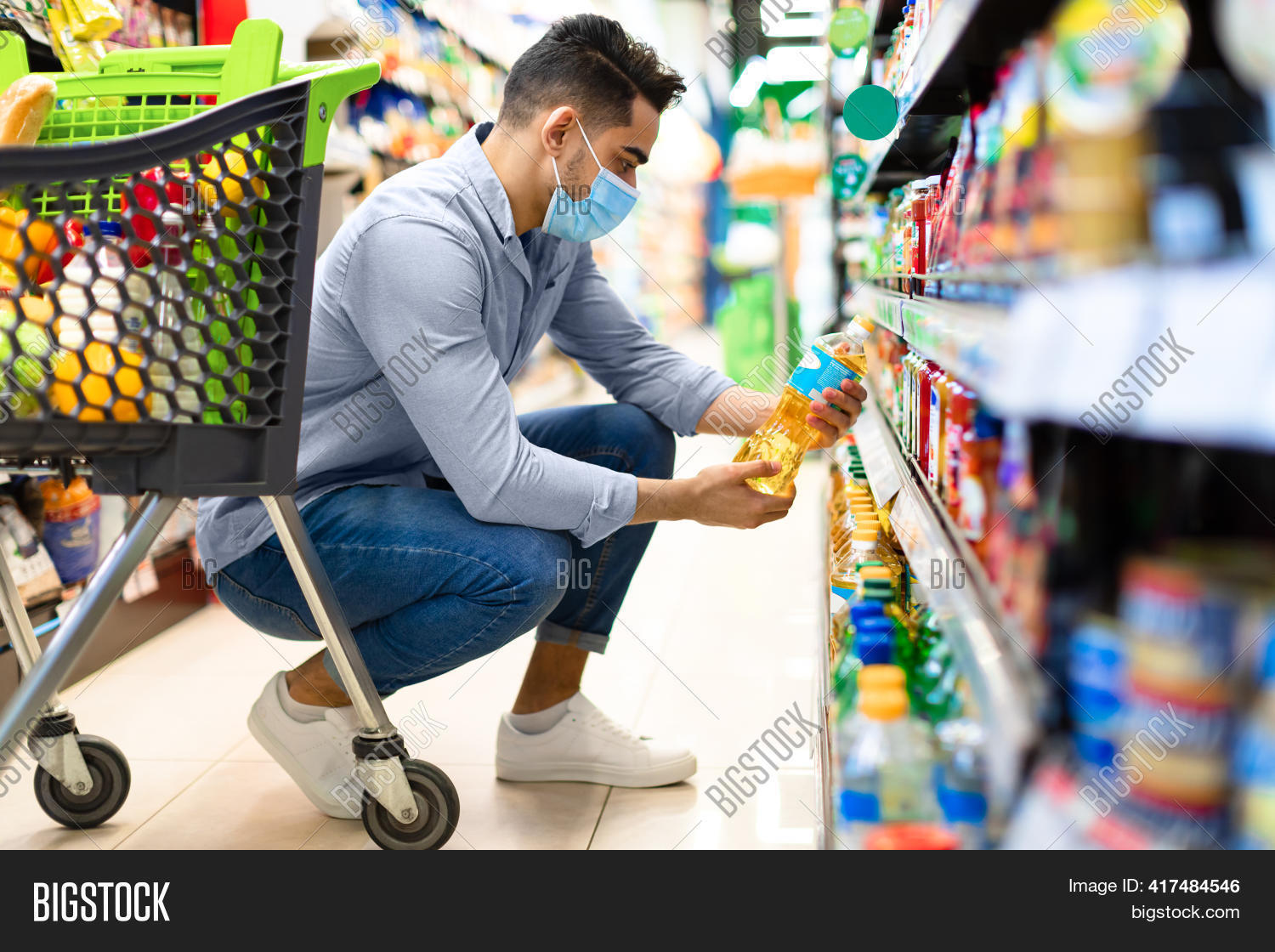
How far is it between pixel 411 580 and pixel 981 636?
0.92 meters

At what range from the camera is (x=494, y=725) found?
7.15 feet

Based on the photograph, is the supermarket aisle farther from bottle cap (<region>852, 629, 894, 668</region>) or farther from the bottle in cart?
the bottle in cart

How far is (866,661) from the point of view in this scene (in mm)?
1552

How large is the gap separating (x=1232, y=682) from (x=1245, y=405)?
19 centimetres

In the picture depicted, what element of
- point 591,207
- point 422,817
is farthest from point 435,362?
point 422,817

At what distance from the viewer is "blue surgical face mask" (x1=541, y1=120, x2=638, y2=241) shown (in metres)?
1.72

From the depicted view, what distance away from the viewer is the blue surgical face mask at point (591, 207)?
5.65 feet

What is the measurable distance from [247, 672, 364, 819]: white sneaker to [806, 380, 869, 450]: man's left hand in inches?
36.7

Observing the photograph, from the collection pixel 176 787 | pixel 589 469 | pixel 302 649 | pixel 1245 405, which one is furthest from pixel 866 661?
pixel 302 649

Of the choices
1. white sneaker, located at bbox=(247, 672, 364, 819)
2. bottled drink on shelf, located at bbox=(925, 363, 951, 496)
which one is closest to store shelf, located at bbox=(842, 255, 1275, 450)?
bottled drink on shelf, located at bbox=(925, 363, 951, 496)

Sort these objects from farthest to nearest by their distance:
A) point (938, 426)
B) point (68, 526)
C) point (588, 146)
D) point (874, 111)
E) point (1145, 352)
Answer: point (68, 526) < point (874, 111) < point (588, 146) < point (938, 426) < point (1145, 352)

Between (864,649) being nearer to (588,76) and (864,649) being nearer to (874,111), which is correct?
(588,76)

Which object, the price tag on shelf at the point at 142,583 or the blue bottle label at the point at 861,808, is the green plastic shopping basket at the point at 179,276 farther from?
the price tag on shelf at the point at 142,583
